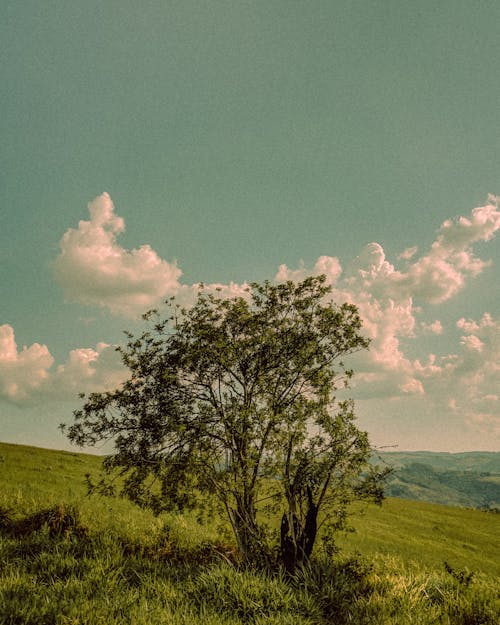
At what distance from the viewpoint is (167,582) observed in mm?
12656

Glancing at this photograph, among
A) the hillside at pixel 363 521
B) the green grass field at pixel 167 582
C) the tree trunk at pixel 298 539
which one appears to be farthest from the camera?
the hillside at pixel 363 521

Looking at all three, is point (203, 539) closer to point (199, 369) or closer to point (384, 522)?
point (199, 369)

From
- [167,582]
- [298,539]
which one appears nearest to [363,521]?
[298,539]

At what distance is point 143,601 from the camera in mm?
10477

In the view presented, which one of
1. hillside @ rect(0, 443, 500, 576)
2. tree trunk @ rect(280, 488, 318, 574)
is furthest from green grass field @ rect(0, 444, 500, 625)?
tree trunk @ rect(280, 488, 318, 574)

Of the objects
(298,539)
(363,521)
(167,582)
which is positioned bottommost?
(363,521)

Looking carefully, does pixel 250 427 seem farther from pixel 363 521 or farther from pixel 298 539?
pixel 363 521

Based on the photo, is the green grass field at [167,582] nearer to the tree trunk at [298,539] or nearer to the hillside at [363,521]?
the hillside at [363,521]

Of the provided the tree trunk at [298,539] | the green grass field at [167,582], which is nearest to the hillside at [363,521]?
the green grass field at [167,582]

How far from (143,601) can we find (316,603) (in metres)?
5.38

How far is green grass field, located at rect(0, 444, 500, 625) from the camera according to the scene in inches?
405

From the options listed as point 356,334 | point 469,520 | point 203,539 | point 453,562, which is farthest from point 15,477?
point 469,520

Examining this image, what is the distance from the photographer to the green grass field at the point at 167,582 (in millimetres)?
10281

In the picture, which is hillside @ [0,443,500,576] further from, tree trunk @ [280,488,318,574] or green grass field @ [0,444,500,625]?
tree trunk @ [280,488,318,574]
